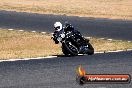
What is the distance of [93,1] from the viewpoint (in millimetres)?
47094

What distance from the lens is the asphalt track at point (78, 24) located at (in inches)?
1126

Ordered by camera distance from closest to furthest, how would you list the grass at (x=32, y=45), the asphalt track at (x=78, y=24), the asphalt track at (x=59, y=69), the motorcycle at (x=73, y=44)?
1. the asphalt track at (x=59, y=69)
2. the motorcycle at (x=73, y=44)
3. the grass at (x=32, y=45)
4. the asphalt track at (x=78, y=24)

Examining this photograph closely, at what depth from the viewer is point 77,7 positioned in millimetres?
41844

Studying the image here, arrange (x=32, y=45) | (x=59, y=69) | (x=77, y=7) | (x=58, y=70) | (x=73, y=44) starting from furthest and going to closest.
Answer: (x=77, y=7)
(x=32, y=45)
(x=73, y=44)
(x=59, y=69)
(x=58, y=70)

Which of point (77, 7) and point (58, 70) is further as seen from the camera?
point (77, 7)

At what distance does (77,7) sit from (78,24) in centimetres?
940

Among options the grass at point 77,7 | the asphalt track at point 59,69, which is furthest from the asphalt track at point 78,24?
the asphalt track at point 59,69

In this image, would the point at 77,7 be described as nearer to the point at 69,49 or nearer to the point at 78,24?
the point at 78,24

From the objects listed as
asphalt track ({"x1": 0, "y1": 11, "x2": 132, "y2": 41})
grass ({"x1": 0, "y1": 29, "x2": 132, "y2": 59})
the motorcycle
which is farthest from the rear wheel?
asphalt track ({"x1": 0, "y1": 11, "x2": 132, "y2": 41})

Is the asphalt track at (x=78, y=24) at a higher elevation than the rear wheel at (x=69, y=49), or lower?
lower

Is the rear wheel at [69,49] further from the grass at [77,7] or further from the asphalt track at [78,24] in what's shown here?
the grass at [77,7]

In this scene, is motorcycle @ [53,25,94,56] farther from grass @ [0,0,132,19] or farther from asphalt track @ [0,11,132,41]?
grass @ [0,0,132,19]

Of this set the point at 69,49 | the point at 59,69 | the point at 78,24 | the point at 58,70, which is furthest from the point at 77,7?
the point at 58,70

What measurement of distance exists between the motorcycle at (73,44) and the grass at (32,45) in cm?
102
